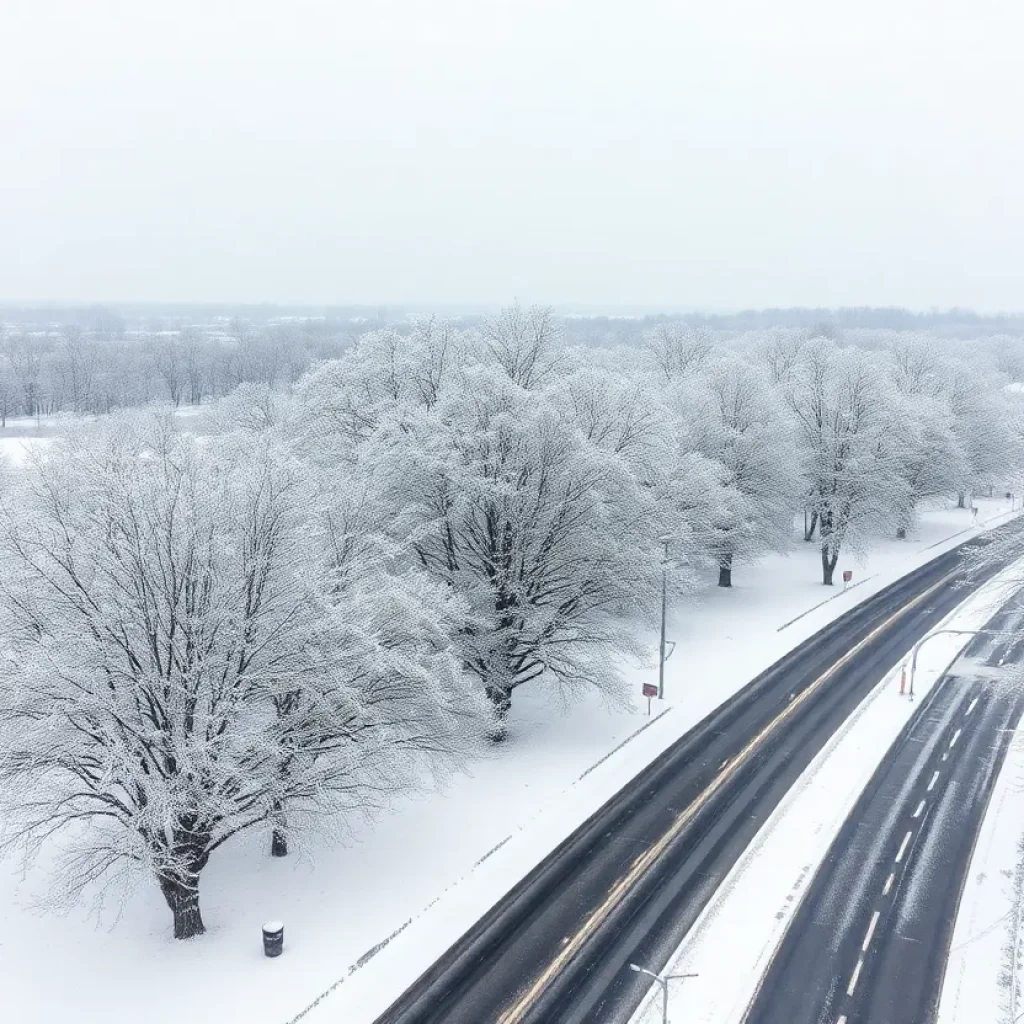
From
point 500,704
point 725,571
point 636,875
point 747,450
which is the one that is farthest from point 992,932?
point 747,450

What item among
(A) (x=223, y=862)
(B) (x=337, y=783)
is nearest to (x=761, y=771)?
(B) (x=337, y=783)

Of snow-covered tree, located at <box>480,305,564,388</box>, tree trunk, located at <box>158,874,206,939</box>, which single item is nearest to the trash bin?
tree trunk, located at <box>158,874,206,939</box>

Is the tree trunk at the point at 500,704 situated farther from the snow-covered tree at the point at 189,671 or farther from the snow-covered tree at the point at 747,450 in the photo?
the snow-covered tree at the point at 747,450

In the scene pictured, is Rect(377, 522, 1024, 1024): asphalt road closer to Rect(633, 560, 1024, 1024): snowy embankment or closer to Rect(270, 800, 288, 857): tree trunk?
Rect(633, 560, 1024, 1024): snowy embankment

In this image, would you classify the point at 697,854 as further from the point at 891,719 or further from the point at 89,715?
the point at 89,715

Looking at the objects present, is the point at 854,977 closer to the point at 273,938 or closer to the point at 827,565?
the point at 273,938
